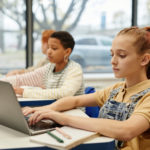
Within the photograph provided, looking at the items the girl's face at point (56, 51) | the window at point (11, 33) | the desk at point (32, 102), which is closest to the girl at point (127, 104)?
the desk at point (32, 102)

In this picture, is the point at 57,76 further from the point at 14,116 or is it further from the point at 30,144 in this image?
the point at 30,144

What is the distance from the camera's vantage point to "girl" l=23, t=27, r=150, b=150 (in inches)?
43.4

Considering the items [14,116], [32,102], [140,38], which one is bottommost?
[32,102]

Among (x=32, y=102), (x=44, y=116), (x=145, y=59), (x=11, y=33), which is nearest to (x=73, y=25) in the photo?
(x=11, y=33)

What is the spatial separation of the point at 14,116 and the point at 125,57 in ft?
1.85

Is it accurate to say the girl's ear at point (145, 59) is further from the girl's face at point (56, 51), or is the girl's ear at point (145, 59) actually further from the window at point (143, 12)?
the window at point (143, 12)

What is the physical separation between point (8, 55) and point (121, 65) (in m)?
2.84

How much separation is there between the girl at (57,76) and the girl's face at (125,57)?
733 mm

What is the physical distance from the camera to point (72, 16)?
4.10 metres

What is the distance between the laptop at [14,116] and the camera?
1.13 meters

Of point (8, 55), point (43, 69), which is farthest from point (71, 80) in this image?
point (8, 55)

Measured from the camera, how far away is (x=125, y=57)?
52.1 inches

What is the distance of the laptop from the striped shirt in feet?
2.39

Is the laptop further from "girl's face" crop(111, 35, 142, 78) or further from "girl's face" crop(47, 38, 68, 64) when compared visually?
"girl's face" crop(47, 38, 68, 64)
